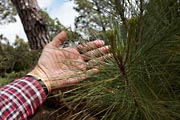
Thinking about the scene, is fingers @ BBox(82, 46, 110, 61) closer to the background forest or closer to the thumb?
the background forest

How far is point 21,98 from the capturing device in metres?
1.31

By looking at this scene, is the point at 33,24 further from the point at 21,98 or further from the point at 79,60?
the point at 79,60

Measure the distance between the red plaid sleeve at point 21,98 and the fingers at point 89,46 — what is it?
0.37 m

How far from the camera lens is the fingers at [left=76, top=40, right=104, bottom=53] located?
995mm

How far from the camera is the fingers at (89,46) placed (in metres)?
1.00

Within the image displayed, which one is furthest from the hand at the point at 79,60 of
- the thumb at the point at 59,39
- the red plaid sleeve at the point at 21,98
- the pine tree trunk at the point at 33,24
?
the pine tree trunk at the point at 33,24

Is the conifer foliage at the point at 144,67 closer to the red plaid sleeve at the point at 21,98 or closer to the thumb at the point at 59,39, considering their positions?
the thumb at the point at 59,39

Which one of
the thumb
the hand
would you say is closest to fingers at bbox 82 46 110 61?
the hand

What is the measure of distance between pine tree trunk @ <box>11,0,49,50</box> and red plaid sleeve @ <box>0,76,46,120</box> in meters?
1.77

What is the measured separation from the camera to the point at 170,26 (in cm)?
89

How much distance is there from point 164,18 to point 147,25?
6cm

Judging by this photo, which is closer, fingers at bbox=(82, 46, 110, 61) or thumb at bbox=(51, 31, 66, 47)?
fingers at bbox=(82, 46, 110, 61)

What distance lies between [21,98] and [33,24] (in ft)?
6.09

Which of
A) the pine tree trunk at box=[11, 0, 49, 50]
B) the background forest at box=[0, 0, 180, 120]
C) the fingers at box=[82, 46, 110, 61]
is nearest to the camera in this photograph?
the background forest at box=[0, 0, 180, 120]
